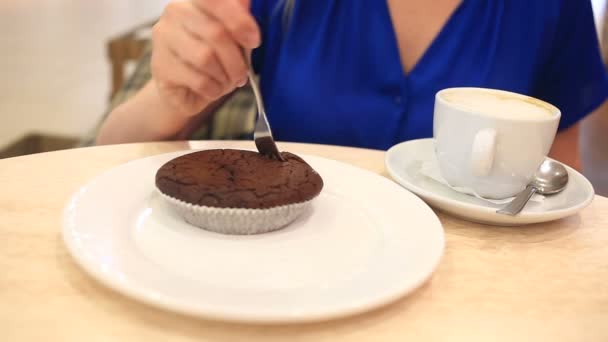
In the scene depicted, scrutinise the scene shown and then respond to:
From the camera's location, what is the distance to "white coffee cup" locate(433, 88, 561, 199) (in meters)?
0.63

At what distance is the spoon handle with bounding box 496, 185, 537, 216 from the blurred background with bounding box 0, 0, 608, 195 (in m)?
1.32

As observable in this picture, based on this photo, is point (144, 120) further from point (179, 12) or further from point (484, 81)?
point (484, 81)

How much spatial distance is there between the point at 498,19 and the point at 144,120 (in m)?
0.65

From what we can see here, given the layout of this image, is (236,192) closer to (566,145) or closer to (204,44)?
(204,44)

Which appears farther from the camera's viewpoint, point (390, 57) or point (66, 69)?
point (66, 69)

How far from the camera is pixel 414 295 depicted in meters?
0.47

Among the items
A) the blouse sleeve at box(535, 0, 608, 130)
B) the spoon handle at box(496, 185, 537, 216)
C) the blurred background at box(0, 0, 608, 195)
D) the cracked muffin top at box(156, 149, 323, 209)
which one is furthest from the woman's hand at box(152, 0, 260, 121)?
the blurred background at box(0, 0, 608, 195)

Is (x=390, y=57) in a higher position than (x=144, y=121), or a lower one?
higher

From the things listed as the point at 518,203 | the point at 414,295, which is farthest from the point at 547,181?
the point at 414,295

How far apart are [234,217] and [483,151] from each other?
0.30 meters

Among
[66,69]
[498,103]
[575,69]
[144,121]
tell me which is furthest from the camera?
[66,69]

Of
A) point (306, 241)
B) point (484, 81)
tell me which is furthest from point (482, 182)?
point (484, 81)

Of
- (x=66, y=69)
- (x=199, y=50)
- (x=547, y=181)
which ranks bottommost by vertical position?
(x=66, y=69)

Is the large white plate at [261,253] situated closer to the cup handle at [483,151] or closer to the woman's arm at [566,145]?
the cup handle at [483,151]
